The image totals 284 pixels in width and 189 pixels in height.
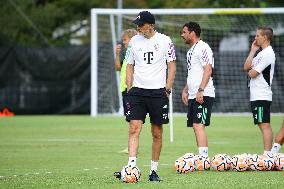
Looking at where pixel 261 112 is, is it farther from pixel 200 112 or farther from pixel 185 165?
pixel 185 165

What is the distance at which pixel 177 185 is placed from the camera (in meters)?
11.7

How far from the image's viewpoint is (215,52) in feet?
107

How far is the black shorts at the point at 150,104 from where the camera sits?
12.6 m

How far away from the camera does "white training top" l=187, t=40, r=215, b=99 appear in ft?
47.8

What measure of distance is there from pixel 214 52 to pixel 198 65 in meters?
18.2

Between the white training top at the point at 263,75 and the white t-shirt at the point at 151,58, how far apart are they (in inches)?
116

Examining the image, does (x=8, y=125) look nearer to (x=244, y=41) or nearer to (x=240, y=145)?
(x=240, y=145)

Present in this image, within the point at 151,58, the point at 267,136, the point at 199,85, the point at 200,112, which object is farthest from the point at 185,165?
the point at 267,136

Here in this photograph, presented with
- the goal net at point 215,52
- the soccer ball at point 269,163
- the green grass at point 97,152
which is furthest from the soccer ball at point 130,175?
the goal net at point 215,52

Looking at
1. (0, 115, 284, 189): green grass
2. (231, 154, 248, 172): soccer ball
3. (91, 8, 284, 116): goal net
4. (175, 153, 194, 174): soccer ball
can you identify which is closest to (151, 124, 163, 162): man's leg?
(0, 115, 284, 189): green grass

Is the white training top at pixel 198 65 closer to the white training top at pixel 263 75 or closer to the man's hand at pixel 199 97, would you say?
the man's hand at pixel 199 97

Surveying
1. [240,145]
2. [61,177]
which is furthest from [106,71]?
[61,177]

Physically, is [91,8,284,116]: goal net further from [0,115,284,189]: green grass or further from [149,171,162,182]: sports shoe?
[149,171,162,182]: sports shoe

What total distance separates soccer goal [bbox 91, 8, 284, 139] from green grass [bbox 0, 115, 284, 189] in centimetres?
235
